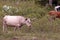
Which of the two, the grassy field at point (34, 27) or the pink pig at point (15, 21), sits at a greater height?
the pink pig at point (15, 21)

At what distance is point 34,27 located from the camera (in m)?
13.4

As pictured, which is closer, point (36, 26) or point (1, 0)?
point (36, 26)

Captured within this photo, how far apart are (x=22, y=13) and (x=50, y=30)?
4968 mm

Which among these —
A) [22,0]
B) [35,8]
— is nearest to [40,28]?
[35,8]

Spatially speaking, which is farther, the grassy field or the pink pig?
the pink pig

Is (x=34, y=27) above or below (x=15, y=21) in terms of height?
below

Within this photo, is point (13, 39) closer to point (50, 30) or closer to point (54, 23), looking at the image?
point (50, 30)

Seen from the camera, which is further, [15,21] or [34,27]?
[34,27]

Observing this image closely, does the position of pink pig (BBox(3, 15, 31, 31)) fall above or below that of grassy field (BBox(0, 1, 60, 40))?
above

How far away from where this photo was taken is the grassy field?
10930 millimetres

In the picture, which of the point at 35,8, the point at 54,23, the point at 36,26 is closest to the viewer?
the point at 36,26

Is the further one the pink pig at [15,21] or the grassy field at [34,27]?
the pink pig at [15,21]

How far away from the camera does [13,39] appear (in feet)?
34.6

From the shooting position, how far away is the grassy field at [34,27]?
35.9 ft
